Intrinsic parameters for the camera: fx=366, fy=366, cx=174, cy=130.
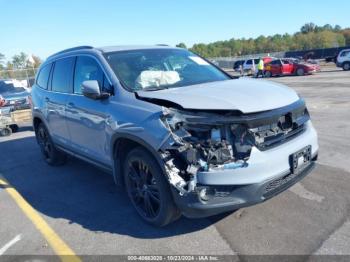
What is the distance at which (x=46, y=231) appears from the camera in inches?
168

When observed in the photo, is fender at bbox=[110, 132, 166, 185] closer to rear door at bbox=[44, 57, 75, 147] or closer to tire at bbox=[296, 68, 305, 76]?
rear door at bbox=[44, 57, 75, 147]

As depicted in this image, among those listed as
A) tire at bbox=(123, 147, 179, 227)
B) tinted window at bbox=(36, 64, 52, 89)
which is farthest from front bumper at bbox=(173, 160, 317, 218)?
tinted window at bbox=(36, 64, 52, 89)

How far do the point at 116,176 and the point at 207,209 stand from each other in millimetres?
1488

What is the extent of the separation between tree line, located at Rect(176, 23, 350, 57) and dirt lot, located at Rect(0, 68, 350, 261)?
Answer: 347 feet

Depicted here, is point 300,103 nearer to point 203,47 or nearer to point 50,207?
point 50,207

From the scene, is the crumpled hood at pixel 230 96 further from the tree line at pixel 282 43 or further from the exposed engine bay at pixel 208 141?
the tree line at pixel 282 43

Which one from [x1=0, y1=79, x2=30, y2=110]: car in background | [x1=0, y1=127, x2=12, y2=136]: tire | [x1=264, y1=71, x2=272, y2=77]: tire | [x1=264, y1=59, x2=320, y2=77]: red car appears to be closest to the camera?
[x1=0, y1=127, x2=12, y2=136]: tire

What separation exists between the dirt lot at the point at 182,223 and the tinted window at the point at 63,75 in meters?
1.52

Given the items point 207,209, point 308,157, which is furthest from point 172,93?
point 308,157

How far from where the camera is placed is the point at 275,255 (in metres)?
3.35

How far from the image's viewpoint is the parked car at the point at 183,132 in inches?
133

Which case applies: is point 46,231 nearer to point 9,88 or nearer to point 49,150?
point 49,150

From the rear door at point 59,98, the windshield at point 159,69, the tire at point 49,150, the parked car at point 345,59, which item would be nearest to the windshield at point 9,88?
the tire at point 49,150

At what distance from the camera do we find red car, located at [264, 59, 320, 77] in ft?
94.5
